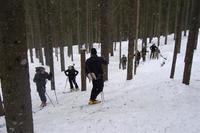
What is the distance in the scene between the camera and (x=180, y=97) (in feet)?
32.0

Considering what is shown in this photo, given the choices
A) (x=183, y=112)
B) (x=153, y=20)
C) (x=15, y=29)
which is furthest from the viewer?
(x=153, y=20)

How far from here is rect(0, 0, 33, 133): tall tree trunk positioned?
153 inches

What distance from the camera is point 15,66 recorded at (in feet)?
13.0

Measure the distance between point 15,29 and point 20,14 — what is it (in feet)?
0.71

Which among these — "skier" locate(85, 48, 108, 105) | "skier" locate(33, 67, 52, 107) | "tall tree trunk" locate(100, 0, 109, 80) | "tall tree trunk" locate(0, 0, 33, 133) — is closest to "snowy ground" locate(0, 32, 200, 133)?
"skier" locate(85, 48, 108, 105)

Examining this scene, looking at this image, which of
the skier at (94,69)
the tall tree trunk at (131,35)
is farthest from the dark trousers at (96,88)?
the tall tree trunk at (131,35)

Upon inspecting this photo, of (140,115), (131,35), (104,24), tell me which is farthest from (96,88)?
(131,35)

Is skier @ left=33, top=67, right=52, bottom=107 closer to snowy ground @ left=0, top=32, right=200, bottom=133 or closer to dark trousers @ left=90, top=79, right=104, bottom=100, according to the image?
snowy ground @ left=0, top=32, right=200, bottom=133

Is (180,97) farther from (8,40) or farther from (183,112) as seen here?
(8,40)

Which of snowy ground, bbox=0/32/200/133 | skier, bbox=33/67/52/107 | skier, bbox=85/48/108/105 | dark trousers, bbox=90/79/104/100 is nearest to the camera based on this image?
snowy ground, bbox=0/32/200/133

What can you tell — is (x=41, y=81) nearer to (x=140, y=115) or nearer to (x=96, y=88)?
(x=96, y=88)

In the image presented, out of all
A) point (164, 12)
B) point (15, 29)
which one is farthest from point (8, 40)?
point (164, 12)

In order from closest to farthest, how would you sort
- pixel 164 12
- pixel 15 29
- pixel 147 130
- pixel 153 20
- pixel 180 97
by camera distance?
1. pixel 15 29
2. pixel 147 130
3. pixel 180 97
4. pixel 153 20
5. pixel 164 12

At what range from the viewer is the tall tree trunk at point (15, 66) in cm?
388
